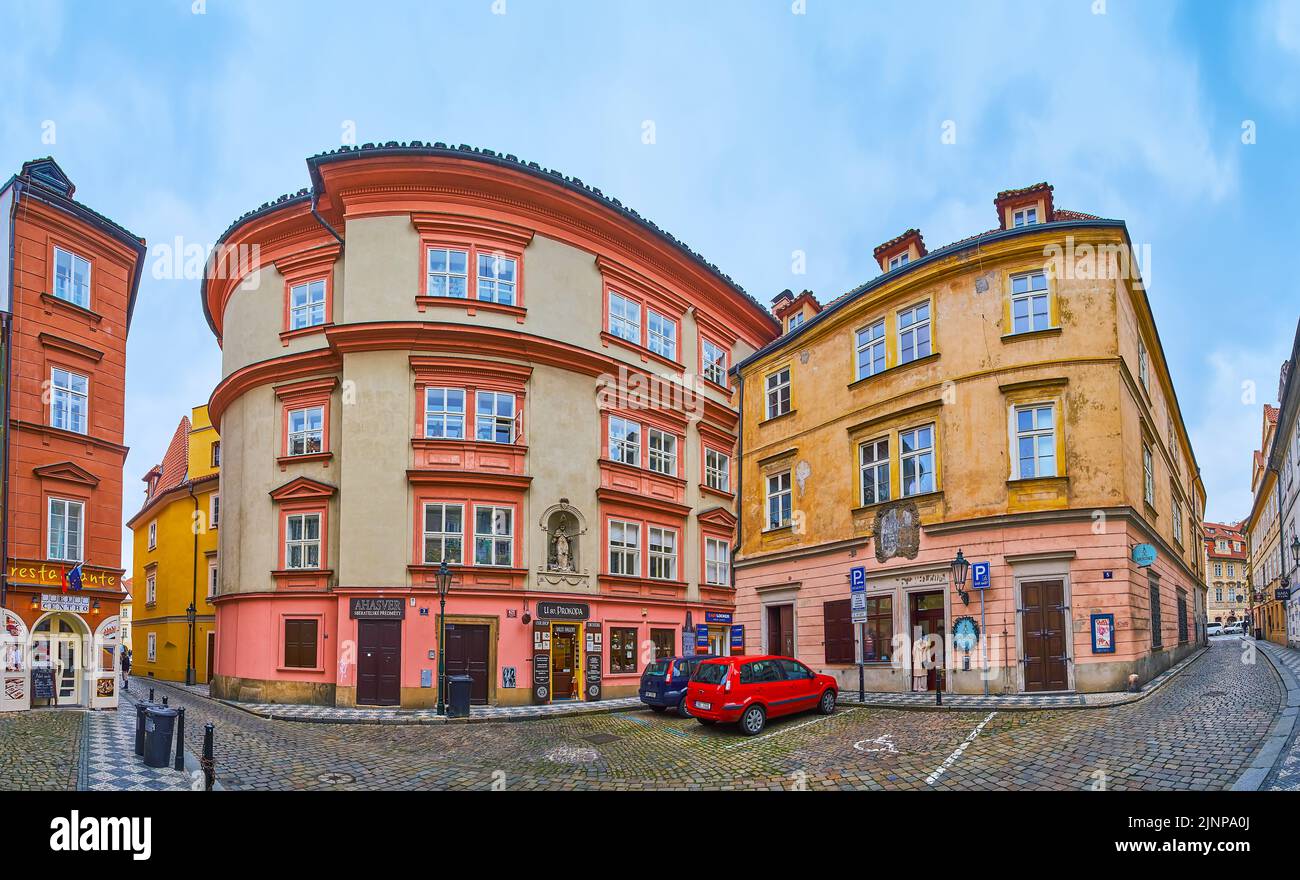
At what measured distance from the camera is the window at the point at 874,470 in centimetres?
2286

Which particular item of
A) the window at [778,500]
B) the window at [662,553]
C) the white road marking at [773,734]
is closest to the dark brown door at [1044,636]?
the white road marking at [773,734]

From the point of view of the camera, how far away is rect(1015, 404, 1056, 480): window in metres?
19.5

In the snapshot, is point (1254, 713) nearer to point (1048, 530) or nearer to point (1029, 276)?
point (1048, 530)

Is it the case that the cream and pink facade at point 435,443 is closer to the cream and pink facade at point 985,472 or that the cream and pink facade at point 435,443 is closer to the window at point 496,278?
the window at point 496,278

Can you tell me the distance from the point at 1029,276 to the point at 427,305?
55.5 ft

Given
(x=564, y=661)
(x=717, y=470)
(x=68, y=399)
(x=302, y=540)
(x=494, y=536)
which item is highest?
(x=68, y=399)

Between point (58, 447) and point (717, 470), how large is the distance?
71.1ft

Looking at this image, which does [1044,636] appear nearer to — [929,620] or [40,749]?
[929,620]

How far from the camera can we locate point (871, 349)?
23.9 m

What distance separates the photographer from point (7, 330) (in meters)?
22.8

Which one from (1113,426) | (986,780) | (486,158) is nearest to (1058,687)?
(1113,426)

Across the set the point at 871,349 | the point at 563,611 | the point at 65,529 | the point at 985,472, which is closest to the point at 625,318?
the point at 871,349

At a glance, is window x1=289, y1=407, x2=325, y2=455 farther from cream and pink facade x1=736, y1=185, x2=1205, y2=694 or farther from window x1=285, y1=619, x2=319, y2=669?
cream and pink facade x1=736, y1=185, x2=1205, y2=694

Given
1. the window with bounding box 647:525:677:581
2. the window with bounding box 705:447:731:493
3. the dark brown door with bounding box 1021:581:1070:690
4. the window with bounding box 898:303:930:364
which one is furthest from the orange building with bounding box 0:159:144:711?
the dark brown door with bounding box 1021:581:1070:690
